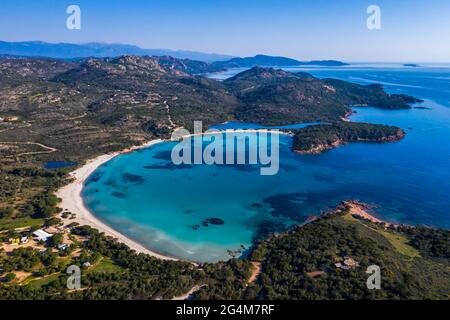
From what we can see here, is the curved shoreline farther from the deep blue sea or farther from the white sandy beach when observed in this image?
the deep blue sea

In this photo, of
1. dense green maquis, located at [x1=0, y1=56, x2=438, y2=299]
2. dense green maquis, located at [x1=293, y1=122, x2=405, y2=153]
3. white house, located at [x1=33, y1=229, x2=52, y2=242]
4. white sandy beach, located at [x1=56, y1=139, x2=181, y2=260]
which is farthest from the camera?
dense green maquis, located at [x1=293, y1=122, x2=405, y2=153]

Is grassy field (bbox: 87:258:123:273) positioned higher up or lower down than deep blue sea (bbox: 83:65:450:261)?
lower down

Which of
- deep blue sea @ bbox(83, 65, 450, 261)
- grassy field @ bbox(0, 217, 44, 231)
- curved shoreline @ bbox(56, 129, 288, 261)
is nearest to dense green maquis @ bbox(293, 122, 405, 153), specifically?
deep blue sea @ bbox(83, 65, 450, 261)

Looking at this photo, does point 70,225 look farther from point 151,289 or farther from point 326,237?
point 326,237

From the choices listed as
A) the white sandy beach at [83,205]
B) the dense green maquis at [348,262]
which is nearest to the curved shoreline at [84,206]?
the white sandy beach at [83,205]

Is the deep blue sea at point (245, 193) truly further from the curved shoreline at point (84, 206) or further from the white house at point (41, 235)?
the white house at point (41, 235)
